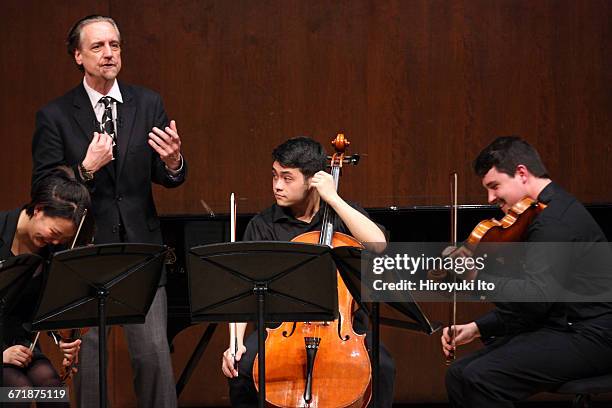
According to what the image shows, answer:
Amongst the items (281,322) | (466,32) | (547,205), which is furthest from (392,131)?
(281,322)

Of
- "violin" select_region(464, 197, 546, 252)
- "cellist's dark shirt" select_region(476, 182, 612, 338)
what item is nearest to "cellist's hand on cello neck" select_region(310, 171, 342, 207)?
"violin" select_region(464, 197, 546, 252)

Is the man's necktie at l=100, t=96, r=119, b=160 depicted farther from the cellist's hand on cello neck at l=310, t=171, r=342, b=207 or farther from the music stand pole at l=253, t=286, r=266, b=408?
the music stand pole at l=253, t=286, r=266, b=408

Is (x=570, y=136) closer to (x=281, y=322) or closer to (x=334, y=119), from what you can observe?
(x=334, y=119)

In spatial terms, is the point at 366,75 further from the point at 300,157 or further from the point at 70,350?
the point at 70,350

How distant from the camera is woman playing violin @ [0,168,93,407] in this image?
3.48m

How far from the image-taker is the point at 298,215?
4.07 m

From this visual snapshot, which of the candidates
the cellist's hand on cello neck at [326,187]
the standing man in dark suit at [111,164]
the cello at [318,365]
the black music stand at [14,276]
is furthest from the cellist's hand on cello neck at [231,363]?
the black music stand at [14,276]

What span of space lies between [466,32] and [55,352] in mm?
2811

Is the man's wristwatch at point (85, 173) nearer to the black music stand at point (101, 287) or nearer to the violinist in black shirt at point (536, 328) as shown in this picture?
the black music stand at point (101, 287)

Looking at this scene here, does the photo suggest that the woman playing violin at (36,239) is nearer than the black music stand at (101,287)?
No

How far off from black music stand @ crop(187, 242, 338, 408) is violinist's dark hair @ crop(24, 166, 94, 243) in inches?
20.5

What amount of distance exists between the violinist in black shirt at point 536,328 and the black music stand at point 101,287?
3.70ft

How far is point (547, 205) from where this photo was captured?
3.73m

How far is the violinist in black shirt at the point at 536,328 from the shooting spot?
3.59 meters
